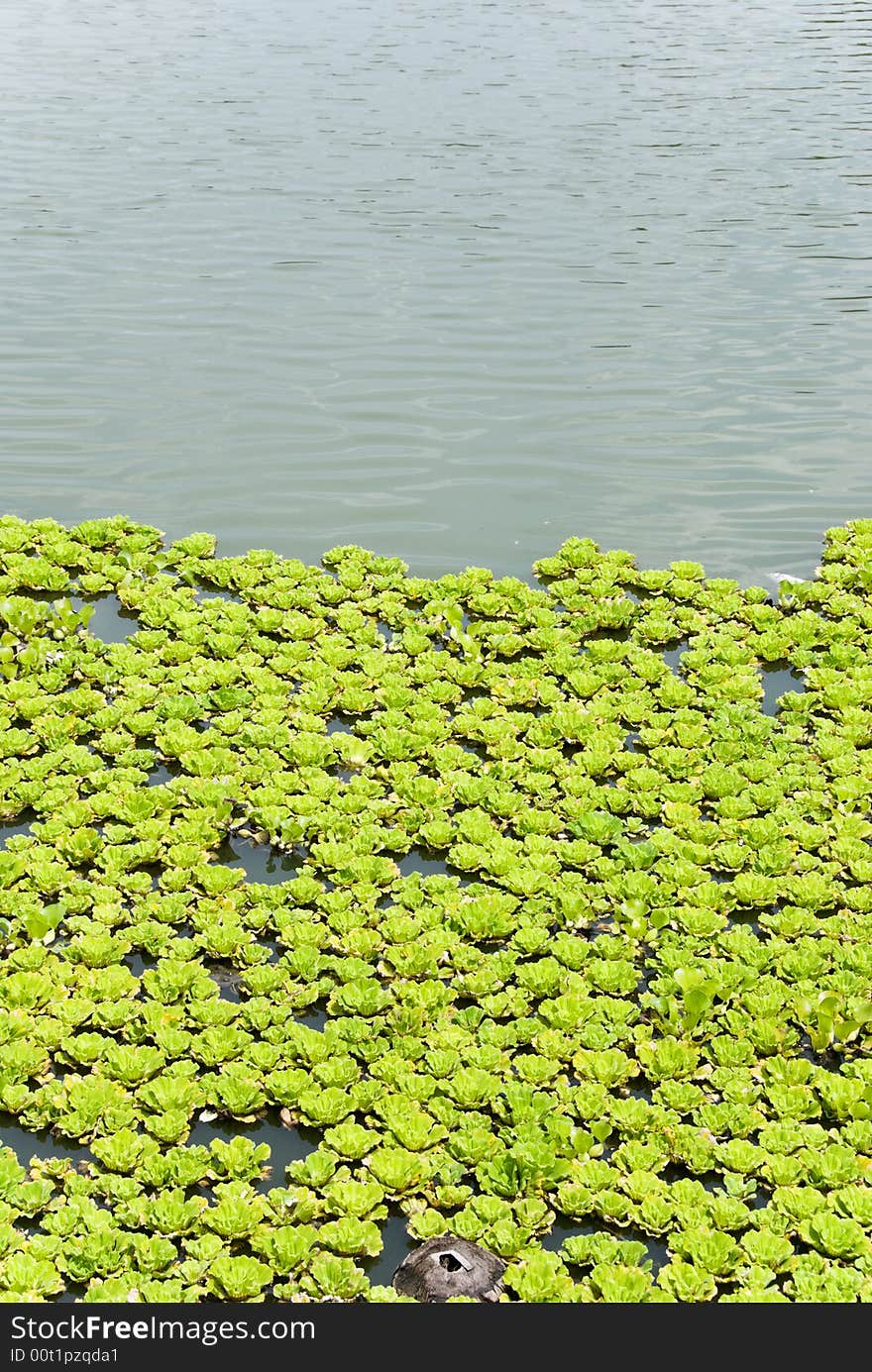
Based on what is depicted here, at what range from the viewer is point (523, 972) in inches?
274

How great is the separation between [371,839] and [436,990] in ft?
4.46

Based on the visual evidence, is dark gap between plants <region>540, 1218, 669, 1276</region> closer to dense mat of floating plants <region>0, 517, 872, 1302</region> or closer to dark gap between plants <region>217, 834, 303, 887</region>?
dense mat of floating plants <region>0, 517, 872, 1302</region>

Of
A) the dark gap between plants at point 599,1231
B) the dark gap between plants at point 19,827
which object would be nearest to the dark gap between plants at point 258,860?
the dark gap between plants at point 19,827

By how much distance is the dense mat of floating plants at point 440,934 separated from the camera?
5773 mm

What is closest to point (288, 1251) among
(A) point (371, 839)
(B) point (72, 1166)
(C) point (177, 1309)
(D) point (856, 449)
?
(C) point (177, 1309)

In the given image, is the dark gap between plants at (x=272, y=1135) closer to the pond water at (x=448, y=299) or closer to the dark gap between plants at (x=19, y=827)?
the dark gap between plants at (x=19, y=827)

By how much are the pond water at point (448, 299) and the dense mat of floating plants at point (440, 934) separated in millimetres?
1995

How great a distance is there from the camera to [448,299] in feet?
57.1

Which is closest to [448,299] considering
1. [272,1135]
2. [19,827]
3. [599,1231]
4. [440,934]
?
[19,827]

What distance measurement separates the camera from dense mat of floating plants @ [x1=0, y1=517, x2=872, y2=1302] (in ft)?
18.9

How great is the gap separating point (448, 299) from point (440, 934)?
1174 centimetres

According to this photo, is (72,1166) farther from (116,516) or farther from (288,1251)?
(116,516)

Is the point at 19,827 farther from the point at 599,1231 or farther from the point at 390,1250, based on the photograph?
the point at 599,1231

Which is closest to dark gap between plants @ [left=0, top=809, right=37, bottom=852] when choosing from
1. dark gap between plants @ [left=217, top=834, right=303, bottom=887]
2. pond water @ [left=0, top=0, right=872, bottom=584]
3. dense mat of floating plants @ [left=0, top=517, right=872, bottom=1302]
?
dense mat of floating plants @ [left=0, top=517, right=872, bottom=1302]
